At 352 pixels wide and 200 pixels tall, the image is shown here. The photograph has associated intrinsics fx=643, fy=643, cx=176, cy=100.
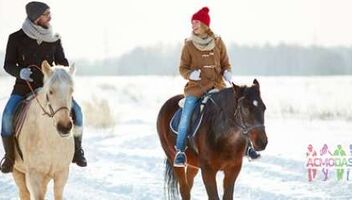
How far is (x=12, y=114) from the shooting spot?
7.80m

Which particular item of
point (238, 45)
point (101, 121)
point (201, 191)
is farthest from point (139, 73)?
point (201, 191)

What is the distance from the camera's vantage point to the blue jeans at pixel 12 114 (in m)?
7.64

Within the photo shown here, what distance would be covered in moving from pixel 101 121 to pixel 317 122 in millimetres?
6689

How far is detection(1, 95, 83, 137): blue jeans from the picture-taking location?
7.64 metres

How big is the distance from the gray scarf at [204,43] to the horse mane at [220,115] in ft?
2.18

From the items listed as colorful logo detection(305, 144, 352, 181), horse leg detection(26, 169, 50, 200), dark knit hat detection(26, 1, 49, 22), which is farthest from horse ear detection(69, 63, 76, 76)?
colorful logo detection(305, 144, 352, 181)

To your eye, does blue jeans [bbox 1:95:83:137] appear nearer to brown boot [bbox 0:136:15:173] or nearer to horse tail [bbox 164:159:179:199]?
brown boot [bbox 0:136:15:173]

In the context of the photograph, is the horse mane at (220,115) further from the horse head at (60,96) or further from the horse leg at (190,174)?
the horse head at (60,96)

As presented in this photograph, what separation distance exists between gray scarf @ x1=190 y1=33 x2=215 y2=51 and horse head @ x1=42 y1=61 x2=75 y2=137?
227cm

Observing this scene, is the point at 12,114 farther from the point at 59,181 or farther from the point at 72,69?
the point at 72,69

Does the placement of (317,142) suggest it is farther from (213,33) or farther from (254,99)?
(254,99)

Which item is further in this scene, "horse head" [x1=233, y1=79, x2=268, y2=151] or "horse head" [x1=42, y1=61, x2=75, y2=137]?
"horse head" [x1=233, y1=79, x2=268, y2=151]

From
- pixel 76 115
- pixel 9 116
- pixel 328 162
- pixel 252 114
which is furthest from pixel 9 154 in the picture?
pixel 328 162

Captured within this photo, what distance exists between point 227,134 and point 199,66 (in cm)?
123
